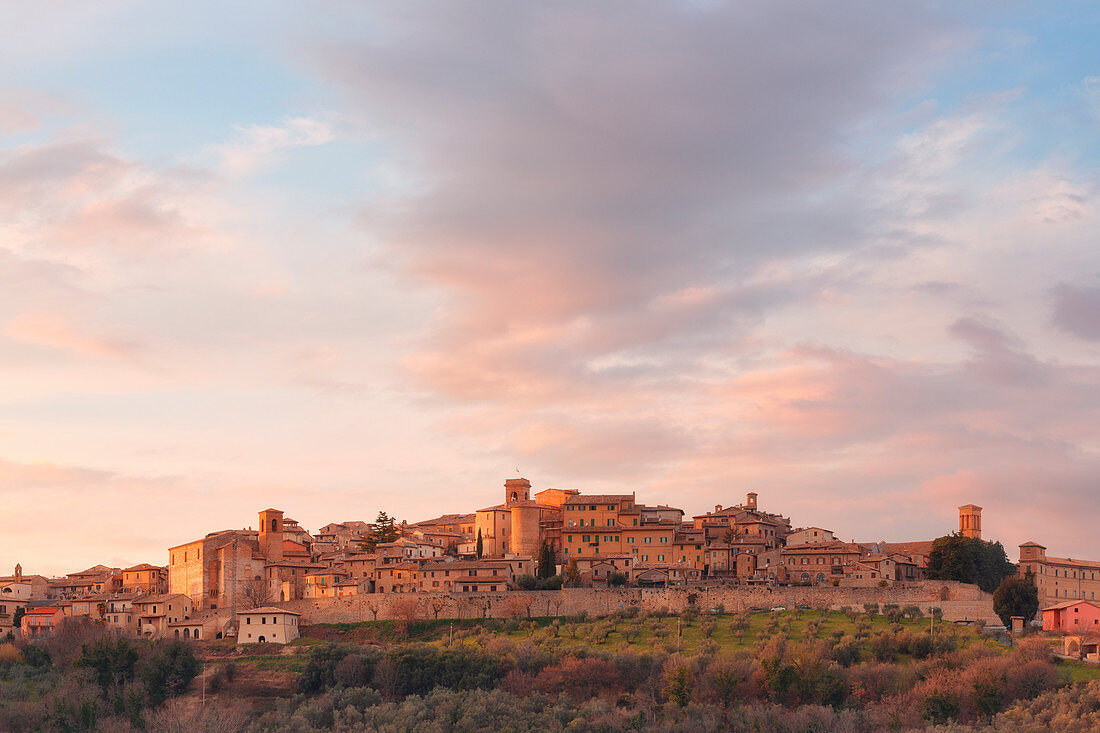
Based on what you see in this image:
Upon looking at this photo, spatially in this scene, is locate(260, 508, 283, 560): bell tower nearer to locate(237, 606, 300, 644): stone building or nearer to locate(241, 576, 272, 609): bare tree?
locate(241, 576, 272, 609): bare tree

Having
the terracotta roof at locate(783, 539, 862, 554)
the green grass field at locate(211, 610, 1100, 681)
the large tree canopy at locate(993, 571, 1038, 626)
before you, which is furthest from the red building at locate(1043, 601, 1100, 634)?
the terracotta roof at locate(783, 539, 862, 554)

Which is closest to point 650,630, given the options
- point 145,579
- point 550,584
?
point 550,584

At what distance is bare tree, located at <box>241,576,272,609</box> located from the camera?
284 feet

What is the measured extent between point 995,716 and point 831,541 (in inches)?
1277

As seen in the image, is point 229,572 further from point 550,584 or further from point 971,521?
point 971,521

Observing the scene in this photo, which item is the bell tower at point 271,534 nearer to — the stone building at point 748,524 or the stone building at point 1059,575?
the stone building at point 748,524

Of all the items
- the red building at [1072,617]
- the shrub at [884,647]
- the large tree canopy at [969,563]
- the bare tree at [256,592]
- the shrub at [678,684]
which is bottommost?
the shrub at [678,684]

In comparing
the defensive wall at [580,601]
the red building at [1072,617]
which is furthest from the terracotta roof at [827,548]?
the red building at [1072,617]

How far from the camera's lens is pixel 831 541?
9388 centimetres

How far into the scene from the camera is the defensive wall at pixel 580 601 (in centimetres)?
8138

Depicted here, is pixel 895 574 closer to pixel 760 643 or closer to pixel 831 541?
pixel 831 541

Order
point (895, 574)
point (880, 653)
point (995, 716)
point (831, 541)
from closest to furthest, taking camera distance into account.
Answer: point (995, 716) < point (880, 653) < point (895, 574) < point (831, 541)

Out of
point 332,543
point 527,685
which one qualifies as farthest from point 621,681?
point 332,543

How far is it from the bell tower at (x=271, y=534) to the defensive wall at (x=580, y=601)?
7.92m
